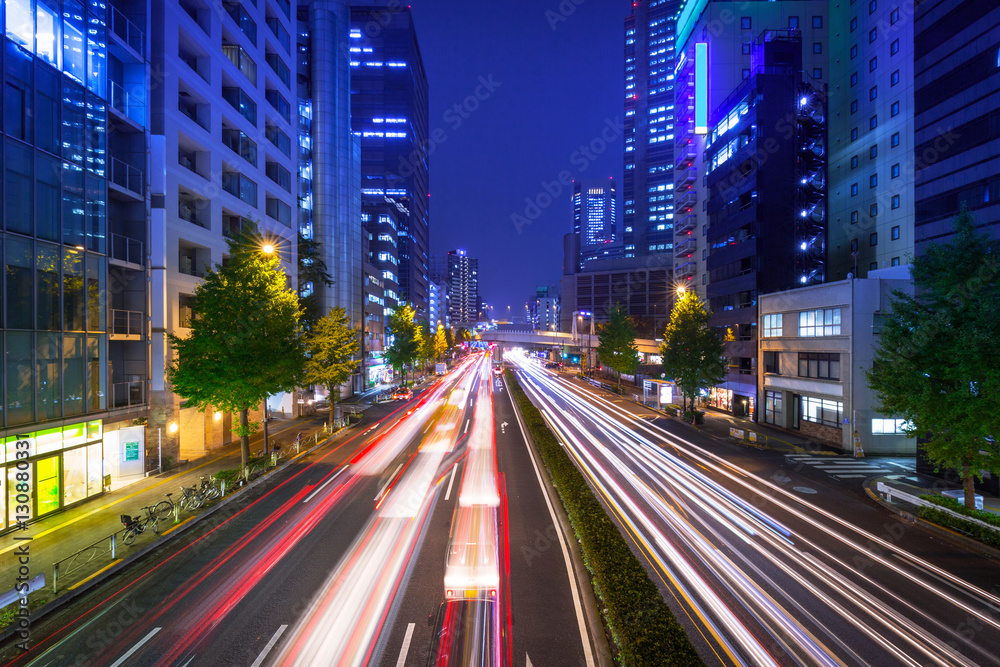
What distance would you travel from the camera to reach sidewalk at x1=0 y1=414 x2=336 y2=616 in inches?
452

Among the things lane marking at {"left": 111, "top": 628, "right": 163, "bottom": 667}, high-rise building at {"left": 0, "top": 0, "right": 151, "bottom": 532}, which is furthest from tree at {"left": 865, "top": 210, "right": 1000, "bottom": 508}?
high-rise building at {"left": 0, "top": 0, "right": 151, "bottom": 532}

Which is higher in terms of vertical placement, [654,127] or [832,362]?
[654,127]

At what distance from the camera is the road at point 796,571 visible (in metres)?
9.02

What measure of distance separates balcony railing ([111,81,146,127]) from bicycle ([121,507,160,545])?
58.0 ft

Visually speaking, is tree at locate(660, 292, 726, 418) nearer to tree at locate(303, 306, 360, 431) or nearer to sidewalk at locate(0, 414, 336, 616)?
tree at locate(303, 306, 360, 431)

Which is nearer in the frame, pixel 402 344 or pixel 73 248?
pixel 73 248

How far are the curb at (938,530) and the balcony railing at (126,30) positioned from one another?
38.3 m

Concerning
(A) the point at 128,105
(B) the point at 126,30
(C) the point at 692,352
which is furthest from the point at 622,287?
(B) the point at 126,30

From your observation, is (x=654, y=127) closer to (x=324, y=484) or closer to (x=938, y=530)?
(x=938, y=530)

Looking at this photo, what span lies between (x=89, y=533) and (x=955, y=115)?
55.2m

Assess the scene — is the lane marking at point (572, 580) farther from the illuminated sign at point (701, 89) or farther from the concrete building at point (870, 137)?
the illuminated sign at point (701, 89)

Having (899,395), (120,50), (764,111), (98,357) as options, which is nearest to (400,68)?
(764,111)

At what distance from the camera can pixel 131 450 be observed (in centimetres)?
1975

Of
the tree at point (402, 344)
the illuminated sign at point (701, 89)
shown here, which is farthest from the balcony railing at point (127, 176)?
the illuminated sign at point (701, 89)
